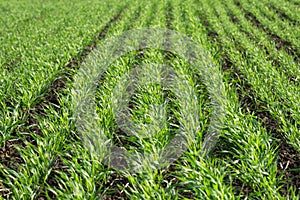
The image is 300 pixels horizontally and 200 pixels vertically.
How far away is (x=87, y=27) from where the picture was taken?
1031 centimetres

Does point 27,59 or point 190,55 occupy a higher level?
point 27,59

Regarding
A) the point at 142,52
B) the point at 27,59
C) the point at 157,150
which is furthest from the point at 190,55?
the point at 157,150

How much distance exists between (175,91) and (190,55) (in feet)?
6.53

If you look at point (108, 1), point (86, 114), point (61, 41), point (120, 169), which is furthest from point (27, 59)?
point (108, 1)

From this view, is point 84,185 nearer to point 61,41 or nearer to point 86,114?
point 86,114

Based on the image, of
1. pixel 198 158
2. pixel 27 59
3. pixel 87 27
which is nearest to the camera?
pixel 198 158

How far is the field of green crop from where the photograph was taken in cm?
309

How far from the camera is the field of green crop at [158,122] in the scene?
3086 millimetres

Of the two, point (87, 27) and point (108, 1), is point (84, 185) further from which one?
point (108, 1)

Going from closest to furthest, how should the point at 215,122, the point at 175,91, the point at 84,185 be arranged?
the point at 84,185
the point at 215,122
the point at 175,91

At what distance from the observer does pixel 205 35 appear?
28.4ft

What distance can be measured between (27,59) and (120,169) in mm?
3824

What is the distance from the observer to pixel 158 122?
4039 millimetres

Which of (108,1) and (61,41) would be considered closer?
(61,41)
